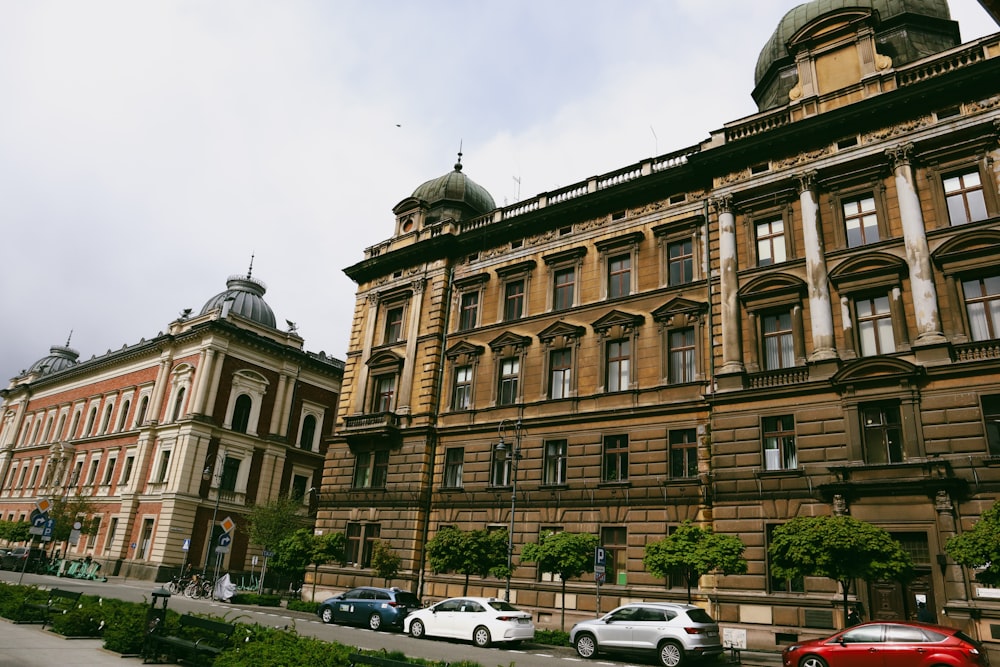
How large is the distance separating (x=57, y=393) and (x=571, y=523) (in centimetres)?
6406

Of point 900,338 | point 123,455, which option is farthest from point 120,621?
point 123,455

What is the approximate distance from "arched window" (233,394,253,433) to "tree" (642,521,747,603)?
3948 cm

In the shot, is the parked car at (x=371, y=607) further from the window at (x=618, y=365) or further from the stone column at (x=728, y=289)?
the stone column at (x=728, y=289)

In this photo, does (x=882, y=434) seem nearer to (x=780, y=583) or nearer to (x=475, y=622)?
(x=780, y=583)

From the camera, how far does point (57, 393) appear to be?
69.9 m

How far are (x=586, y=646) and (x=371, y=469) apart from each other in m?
19.0

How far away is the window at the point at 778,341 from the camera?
25.4m

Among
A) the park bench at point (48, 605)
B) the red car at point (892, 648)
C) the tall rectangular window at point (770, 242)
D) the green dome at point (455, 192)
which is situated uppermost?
the green dome at point (455, 192)

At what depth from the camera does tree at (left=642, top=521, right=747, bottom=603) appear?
70.6 feet

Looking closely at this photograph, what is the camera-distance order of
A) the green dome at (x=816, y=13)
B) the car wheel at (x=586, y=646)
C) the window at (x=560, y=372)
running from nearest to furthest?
the car wheel at (x=586, y=646) < the green dome at (x=816, y=13) < the window at (x=560, y=372)

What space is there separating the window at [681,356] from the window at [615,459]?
3.36 m

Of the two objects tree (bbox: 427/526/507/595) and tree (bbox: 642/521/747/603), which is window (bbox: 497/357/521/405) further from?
tree (bbox: 642/521/747/603)

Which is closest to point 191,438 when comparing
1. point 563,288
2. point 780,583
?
point 563,288

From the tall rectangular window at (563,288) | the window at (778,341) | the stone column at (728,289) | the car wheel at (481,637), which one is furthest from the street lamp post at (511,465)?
the window at (778,341)
